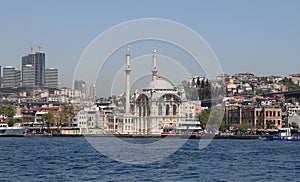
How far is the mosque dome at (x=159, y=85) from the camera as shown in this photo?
9356 centimetres

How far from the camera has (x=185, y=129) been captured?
273 ft

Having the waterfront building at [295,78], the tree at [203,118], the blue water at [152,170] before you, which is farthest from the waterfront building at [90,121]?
the blue water at [152,170]

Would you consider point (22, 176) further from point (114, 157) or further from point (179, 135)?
point (179, 135)

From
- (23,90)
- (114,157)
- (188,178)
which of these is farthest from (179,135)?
(23,90)

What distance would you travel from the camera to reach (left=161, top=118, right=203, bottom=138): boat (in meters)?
79.9

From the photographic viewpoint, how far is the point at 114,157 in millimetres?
33844

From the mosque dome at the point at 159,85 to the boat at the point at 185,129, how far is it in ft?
23.5

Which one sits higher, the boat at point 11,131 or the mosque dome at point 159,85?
the mosque dome at point 159,85

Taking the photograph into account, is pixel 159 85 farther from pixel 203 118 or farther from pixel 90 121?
pixel 90 121

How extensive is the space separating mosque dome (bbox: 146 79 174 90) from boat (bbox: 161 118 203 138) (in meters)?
7.17

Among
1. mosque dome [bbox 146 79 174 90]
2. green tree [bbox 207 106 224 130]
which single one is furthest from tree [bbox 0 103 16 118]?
green tree [bbox 207 106 224 130]

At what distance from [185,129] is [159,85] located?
11.7 m

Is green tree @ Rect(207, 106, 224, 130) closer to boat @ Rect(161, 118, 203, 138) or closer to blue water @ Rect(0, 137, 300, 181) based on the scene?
boat @ Rect(161, 118, 203, 138)

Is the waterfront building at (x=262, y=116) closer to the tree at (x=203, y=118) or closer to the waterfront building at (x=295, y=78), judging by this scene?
the tree at (x=203, y=118)
